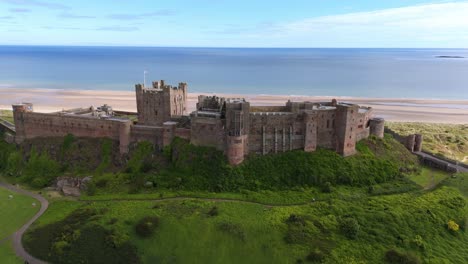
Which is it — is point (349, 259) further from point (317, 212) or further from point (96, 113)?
point (96, 113)

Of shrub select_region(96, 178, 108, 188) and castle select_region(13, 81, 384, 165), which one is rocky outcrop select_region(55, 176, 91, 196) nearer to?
shrub select_region(96, 178, 108, 188)

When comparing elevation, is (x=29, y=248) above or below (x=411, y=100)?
below

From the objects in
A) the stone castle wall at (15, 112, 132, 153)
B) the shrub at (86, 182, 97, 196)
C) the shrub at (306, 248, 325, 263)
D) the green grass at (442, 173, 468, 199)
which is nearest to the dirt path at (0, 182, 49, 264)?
the shrub at (86, 182, 97, 196)

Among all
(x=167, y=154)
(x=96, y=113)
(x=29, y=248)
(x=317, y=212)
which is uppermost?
(x=96, y=113)

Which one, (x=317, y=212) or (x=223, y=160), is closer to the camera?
(x=317, y=212)

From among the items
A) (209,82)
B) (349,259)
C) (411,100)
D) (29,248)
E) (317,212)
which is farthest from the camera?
(209,82)

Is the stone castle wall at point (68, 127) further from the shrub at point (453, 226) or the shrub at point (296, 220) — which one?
the shrub at point (453, 226)

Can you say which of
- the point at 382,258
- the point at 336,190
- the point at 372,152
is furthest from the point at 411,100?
the point at 382,258

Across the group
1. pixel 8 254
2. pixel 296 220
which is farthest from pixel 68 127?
pixel 296 220
